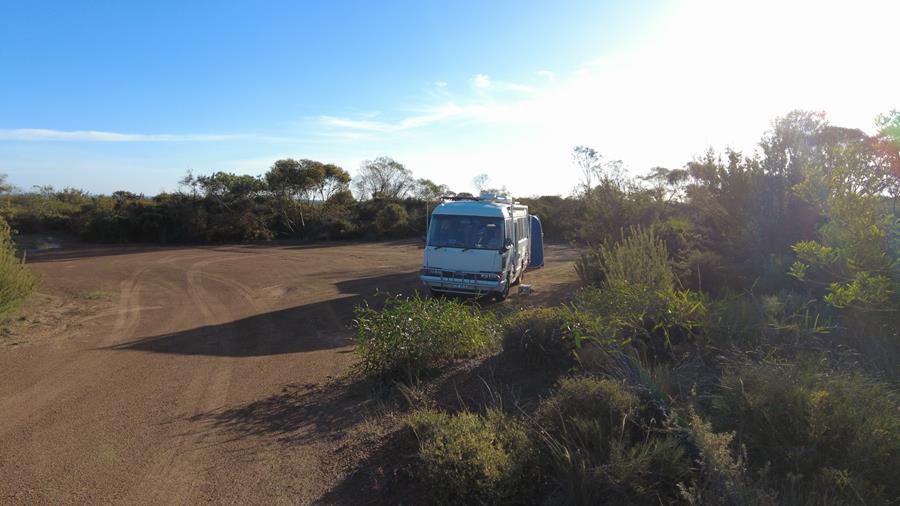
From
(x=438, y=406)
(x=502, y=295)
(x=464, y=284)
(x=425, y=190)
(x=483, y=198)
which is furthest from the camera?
(x=425, y=190)

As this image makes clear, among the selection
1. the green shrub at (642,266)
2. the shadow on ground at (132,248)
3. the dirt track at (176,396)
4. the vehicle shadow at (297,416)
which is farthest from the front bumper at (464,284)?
the shadow on ground at (132,248)

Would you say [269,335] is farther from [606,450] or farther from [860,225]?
[860,225]

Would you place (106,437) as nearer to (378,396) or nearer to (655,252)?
(378,396)

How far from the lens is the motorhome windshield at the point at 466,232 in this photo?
39.3 feet

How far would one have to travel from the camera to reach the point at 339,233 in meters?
35.5

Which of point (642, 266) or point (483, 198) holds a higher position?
point (483, 198)

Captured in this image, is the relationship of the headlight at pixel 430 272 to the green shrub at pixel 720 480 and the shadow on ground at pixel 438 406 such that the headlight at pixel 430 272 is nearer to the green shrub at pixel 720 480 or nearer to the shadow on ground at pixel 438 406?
the shadow on ground at pixel 438 406

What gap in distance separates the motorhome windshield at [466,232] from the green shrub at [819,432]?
8.65m

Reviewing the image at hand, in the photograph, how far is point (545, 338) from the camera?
5.27 m

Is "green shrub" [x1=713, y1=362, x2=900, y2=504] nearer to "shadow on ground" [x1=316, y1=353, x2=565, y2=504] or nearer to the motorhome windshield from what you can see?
"shadow on ground" [x1=316, y1=353, x2=565, y2=504]

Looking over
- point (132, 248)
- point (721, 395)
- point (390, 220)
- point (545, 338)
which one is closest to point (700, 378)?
point (721, 395)

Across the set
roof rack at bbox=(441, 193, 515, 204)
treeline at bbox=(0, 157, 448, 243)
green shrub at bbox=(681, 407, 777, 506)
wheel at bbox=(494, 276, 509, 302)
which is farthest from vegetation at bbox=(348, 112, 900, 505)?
treeline at bbox=(0, 157, 448, 243)

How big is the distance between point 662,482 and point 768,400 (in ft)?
2.87

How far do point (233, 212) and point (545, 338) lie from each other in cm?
3224
